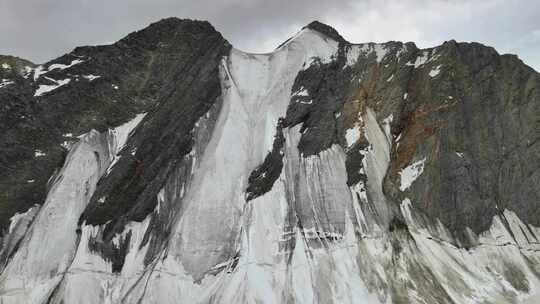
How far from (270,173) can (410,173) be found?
9.86m

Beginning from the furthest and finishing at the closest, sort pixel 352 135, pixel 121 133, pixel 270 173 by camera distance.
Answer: pixel 121 133, pixel 352 135, pixel 270 173

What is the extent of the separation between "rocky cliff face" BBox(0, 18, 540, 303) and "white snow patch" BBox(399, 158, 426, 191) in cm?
11

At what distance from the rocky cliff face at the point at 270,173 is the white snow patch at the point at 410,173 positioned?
0.11 meters

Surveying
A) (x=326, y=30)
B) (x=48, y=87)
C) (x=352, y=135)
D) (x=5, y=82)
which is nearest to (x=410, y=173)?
(x=352, y=135)

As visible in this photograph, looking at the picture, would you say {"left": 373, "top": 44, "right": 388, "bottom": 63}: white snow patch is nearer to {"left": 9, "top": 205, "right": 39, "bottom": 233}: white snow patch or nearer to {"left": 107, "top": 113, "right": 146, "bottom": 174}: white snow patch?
{"left": 107, "top": 113, "right": 146, "bottom": 174}: white snow patch

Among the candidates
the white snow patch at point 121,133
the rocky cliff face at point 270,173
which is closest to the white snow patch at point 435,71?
the rocky cliff face at point 270,173

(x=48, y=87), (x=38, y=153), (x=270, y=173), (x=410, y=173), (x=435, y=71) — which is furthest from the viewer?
(x=48, y=87)

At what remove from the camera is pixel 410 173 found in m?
48.0

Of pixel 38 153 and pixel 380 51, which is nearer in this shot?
pixel 38 153

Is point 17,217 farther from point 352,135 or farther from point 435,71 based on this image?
point 435,71

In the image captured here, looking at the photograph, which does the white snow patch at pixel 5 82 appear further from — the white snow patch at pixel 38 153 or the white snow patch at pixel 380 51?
the white snow patch at pixel 380 51

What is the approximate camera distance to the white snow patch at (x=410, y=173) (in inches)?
1868

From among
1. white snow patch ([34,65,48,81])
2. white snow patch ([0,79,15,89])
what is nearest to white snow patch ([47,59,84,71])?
white snow patch ([34,65,48,81])

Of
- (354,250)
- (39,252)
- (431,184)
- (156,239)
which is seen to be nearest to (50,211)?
(39,252)
